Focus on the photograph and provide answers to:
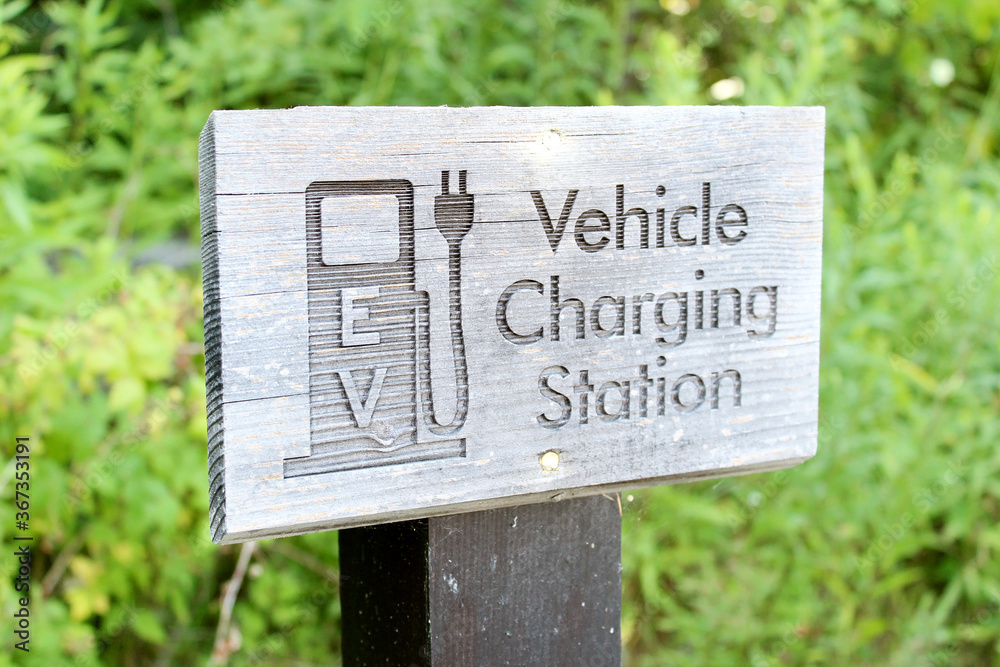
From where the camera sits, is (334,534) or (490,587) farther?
(334,534)

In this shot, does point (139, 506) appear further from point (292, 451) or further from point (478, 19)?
point (478, 19)

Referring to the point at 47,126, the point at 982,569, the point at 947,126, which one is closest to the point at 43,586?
the point at 47,126

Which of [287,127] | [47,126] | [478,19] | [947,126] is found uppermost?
[478,19]

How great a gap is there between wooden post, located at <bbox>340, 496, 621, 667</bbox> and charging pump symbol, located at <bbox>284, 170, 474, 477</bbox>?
147 millimetres

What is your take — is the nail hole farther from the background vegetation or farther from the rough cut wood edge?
the background vegetation

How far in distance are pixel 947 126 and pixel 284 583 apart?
248 cm

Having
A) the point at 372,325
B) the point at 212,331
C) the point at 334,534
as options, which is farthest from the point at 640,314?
the point at 334,534

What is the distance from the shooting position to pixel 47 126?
5.15ft

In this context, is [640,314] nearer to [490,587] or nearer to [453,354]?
[453,354]

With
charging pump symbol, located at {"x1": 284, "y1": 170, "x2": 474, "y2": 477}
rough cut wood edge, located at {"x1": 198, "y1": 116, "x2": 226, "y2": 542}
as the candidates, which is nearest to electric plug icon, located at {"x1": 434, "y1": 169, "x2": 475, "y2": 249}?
charging pump symbol, located at {"x1": 284, "y1": 170, "x2": 474, "y2": 477}

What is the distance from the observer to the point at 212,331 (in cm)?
79

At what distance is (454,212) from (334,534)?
133 centimetres

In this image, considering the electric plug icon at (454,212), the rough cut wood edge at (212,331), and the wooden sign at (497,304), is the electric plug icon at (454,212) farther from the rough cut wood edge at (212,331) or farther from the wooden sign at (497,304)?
the rough cut wood edge at (212,331)

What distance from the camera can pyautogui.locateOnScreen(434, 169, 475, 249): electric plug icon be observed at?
841 mm
